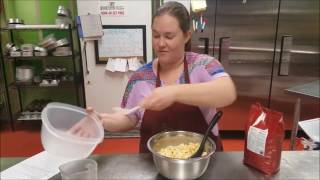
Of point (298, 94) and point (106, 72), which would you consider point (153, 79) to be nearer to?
point (298, 94)

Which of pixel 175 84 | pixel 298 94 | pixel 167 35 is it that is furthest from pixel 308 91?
pixel 167 35

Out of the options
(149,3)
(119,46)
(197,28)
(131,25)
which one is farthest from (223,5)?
(119,46)

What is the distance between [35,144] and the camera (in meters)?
3.09

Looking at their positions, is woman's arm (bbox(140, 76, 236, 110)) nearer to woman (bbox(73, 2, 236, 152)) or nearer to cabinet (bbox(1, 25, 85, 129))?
woman (bbox(73, 2, 236, 152))

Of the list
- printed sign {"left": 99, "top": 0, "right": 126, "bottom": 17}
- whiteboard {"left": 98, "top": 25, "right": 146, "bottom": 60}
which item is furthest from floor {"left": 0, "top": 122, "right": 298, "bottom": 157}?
printed sign {"left": 99, "top": 0, "right": 126, "bottom": 17}

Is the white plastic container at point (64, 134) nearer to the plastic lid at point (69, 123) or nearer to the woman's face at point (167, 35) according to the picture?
the plastic lid at point (69, 123)

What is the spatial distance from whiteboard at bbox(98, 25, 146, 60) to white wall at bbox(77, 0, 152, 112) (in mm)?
60

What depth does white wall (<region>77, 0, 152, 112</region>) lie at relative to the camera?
117 inches

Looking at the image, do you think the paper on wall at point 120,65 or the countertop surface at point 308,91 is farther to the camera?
the paper on wall at point 120,65

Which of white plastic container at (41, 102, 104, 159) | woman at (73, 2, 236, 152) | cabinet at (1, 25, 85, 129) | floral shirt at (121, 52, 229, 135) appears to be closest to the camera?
white plastic container at (41, 102, 104, 159)

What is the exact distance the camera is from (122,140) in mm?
3197

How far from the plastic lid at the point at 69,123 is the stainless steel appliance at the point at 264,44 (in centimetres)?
211

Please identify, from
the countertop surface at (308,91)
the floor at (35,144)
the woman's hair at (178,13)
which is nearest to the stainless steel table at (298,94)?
the countertop surface at (308,91)

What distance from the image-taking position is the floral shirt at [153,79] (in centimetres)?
127
